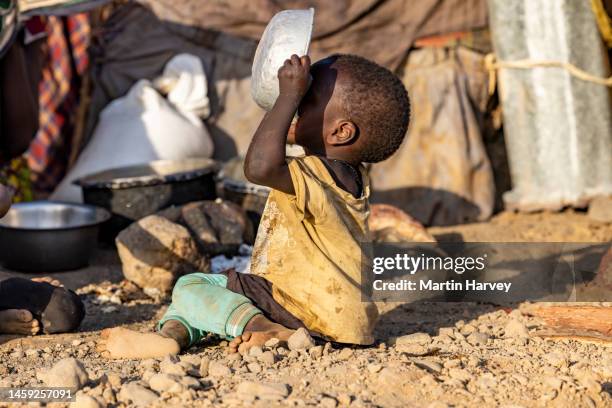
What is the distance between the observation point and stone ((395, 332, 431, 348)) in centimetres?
308

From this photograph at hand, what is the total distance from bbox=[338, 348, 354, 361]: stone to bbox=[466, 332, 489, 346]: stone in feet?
1.58

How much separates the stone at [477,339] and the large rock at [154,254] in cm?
148

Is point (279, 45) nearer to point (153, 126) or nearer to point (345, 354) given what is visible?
point (345, 354)

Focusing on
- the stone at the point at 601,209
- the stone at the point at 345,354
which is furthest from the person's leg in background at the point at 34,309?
the stone at the point at 601,209

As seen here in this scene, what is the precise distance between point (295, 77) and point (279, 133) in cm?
17

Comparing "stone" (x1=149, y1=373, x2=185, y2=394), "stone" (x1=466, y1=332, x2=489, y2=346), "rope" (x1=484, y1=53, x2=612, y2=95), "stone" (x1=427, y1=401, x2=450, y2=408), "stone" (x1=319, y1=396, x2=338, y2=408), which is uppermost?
Result: "rope" (x1=484, y1=53, x2=612, y2=95)

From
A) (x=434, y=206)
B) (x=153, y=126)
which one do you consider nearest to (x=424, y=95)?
(x=434, y=206)

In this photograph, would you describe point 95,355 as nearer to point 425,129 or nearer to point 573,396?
point 573,396

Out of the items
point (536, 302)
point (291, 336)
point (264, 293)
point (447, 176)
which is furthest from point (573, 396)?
point (447, 176)

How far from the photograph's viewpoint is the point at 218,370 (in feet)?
8.45

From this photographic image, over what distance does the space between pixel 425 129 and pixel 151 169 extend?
1586mm

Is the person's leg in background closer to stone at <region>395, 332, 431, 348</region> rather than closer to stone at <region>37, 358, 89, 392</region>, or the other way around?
stone at <region>37, 358, 89, 392</region>

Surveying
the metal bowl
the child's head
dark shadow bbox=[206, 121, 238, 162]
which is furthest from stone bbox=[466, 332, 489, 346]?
dark shadow bbox=[206, 121, 238, 162]

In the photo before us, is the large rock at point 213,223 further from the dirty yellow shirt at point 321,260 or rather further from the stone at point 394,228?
the dirty yellow shirt at point 321,260
